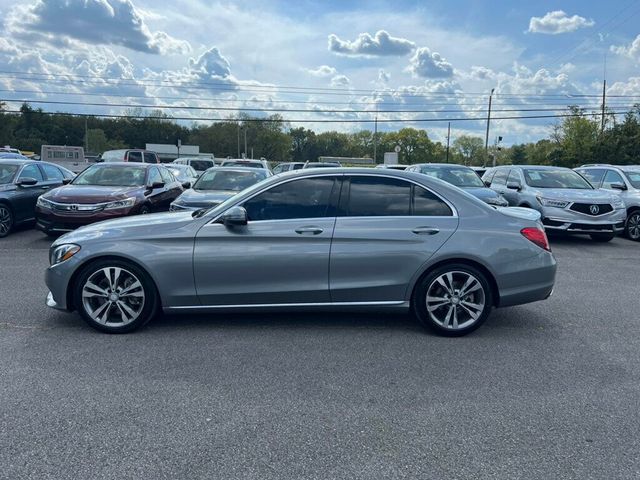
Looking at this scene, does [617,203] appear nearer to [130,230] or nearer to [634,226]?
[634,226]

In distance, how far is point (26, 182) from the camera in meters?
10.6

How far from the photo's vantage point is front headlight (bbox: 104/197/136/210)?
9.27m

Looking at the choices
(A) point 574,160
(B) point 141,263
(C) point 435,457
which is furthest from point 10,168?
(A) point 574,160

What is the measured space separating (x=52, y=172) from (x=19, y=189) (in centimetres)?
153

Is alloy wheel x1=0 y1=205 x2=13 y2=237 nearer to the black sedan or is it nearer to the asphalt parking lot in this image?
the black sedan

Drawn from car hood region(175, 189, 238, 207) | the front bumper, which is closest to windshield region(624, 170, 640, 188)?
car hood region(175, 189, 238, 207)

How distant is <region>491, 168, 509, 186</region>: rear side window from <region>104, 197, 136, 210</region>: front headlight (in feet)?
28.9

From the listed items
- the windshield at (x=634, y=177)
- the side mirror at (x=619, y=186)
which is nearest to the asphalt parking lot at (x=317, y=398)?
the side mirror at (x=619, y=186)

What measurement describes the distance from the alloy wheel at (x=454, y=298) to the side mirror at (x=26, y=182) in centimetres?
944

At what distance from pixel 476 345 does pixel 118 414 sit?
3093 millimetres

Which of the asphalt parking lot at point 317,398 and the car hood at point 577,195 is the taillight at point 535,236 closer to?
the asphalt parking lot at point 317,398

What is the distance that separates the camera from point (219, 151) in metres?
104

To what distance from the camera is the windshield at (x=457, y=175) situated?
1195cm

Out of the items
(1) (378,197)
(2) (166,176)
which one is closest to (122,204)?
(2) (166,176)
